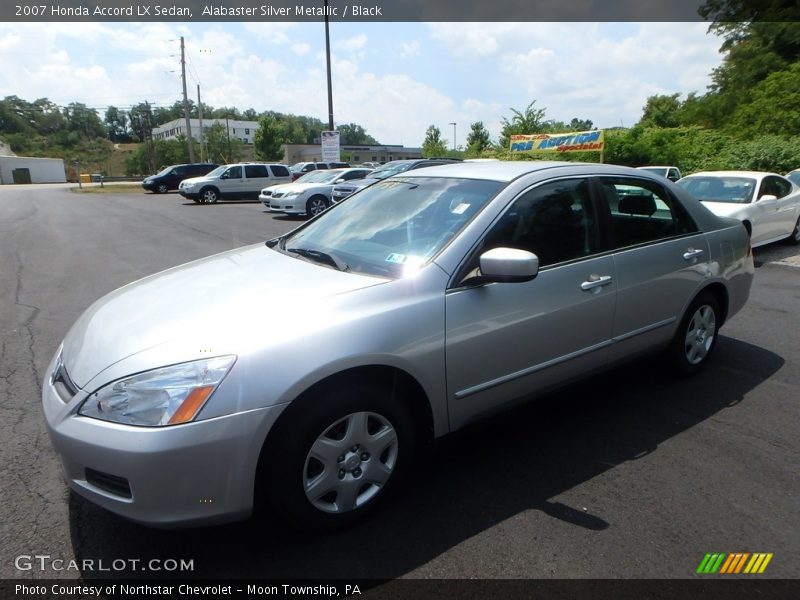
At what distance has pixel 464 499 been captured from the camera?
2797 mm

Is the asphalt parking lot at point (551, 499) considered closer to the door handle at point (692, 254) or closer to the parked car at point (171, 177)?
the door handle at point (692, 254)

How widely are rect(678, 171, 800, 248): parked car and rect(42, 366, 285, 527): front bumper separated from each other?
9.12m

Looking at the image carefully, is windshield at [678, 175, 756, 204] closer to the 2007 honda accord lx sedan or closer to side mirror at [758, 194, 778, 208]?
side mirror at [758, 194, 778, 208]

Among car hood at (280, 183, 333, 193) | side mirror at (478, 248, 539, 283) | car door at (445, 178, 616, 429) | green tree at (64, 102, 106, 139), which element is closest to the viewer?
side mirror at (478, 248, 539, 283)

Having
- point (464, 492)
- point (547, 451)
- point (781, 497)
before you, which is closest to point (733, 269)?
point (781, 497)

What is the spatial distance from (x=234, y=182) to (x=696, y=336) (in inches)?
887

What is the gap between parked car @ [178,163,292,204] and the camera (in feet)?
76.0

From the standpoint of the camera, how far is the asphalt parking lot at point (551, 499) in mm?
2371

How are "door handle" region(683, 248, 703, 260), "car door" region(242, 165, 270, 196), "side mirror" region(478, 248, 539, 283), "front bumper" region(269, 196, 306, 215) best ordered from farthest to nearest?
1. "car door" region(242, 165, 270, 196)
2. "front bumper" region(269, 196, 306, 215)
3. "door handle" region(683, 248, 703, 260)
4. "side mirror" region(478, 248, 539, 283)

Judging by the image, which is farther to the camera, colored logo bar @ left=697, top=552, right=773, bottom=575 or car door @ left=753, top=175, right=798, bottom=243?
car door @ left=753, top=175, right=798, bottom=243

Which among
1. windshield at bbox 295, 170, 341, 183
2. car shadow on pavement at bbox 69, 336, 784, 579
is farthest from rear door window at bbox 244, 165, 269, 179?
car shadow on pavement at bbox 69, 336, 784, 579

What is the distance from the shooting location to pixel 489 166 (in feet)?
12.1

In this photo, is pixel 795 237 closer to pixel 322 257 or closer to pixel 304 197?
pixel 322 257
